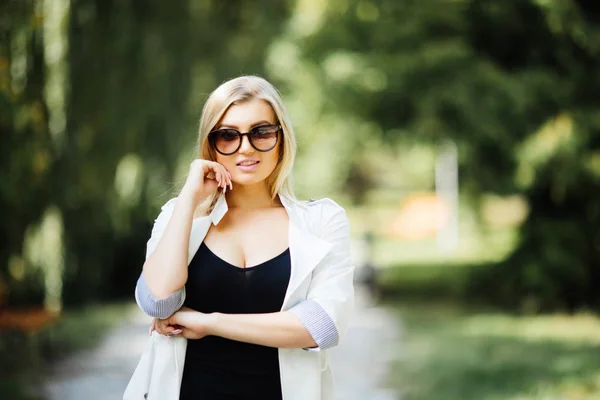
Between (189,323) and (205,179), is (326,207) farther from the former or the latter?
(189,323)

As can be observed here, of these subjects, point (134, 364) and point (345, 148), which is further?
point (345, 148)

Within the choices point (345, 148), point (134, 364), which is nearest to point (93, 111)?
point (134, 364)

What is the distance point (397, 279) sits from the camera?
1647 cm

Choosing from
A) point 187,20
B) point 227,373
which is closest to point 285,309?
point 227,373

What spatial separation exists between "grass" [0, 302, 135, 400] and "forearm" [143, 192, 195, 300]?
4593 mm

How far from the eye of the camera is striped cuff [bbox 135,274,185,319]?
2.23 meters

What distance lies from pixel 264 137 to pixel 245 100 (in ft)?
0.38

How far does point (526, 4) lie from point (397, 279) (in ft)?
25.6

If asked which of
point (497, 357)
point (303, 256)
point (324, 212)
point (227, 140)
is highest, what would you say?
point (227, 140)

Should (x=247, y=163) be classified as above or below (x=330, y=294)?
above

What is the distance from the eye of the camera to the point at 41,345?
8414 mm

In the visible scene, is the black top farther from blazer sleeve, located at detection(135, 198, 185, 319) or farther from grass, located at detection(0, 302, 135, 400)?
grass, located at detection(0, 302, 135, 400)

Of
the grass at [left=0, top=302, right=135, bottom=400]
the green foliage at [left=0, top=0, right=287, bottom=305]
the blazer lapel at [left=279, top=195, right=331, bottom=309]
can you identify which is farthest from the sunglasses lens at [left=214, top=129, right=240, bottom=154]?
the grass at [left=0, top=302, right=135, bottom=400]

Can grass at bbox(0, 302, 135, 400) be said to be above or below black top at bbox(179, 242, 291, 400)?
below
